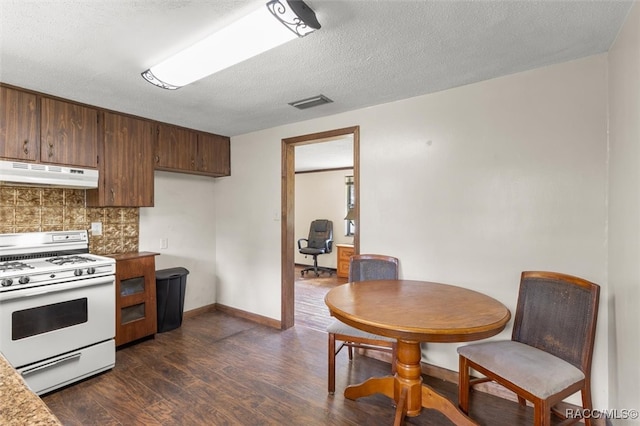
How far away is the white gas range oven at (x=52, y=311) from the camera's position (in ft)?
6.88

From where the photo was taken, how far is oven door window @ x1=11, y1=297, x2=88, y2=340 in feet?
6.93

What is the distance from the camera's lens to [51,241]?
9.16 feet

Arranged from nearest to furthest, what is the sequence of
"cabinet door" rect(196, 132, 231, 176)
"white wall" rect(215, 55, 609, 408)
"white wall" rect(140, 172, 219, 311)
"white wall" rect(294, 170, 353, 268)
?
"white wall" rect(215, 55, 609, 408)
"white wall" rect(140, 172, 219, 311)
"cabinet door" rect(196, 132, 231, 176)
"white wall" rect(294, 170, 353, 268)

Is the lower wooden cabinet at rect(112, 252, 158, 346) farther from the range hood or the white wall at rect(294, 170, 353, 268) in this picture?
the white wall at rect(294, 170, 353, 268)

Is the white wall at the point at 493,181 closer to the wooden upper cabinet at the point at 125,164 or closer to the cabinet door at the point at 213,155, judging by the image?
the cabinet door at the point at 213,155

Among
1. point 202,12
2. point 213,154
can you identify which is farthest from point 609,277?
point 213,154

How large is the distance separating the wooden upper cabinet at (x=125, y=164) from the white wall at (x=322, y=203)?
4324 mm

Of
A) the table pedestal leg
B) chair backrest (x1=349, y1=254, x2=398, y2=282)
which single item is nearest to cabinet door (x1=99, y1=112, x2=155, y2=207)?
chair backrest (x1=349, y1=254, x2=398, y2=282)

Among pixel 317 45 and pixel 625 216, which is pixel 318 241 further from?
pixel 625 216

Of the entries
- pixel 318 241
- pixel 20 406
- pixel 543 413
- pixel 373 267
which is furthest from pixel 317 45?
pixel 318 241

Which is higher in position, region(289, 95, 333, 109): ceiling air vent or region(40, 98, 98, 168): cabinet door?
region(289, 95, 333, 109): ceiling air vent

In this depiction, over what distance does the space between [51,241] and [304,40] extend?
2853 mm

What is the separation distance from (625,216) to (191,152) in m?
3.82

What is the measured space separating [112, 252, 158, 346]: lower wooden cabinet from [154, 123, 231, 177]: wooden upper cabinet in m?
1.06
